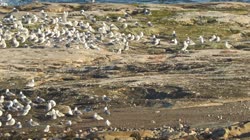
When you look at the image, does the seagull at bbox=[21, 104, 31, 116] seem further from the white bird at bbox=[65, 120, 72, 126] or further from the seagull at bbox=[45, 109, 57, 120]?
the white bird at bbox=[65, 120, 72, 126]

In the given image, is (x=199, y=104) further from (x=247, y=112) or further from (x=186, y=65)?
(x=186, y=65)

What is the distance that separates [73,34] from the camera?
37.1 meters

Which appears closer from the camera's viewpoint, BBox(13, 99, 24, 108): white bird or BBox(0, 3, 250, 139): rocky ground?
BBox(0, 3, 250, 139): rocky ground

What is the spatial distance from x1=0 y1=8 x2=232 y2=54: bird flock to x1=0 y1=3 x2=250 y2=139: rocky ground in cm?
50

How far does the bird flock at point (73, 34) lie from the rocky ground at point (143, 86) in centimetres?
50

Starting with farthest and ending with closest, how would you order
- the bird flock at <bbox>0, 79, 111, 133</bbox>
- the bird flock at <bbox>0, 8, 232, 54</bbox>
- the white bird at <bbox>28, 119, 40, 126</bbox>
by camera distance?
the bird flock at <bbox>0, 8, 232, 54</bbox>, the bird flock at <bbox>0, 79, 111, 133</bbox>, the white bird at <bbox>28, 119, 40, 126</bbox>

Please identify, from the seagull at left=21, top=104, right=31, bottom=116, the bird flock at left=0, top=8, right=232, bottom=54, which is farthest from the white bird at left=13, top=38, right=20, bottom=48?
the seagull at left=21, top=104, right=31, bottom=116

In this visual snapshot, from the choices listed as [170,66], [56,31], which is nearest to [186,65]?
[170,66]

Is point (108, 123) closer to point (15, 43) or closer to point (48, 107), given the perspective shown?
point (48, 107)

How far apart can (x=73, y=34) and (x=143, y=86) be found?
10.5 meters

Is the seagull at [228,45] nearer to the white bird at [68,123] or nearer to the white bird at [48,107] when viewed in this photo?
the white bird at [48,107]

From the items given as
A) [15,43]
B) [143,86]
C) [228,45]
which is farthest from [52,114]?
[228,45]

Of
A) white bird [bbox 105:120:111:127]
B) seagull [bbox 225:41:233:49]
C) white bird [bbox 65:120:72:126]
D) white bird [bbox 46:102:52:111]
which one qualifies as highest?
white bird [bbox 105:120:111:127]

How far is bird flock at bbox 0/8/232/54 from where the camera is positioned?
36156 mm
